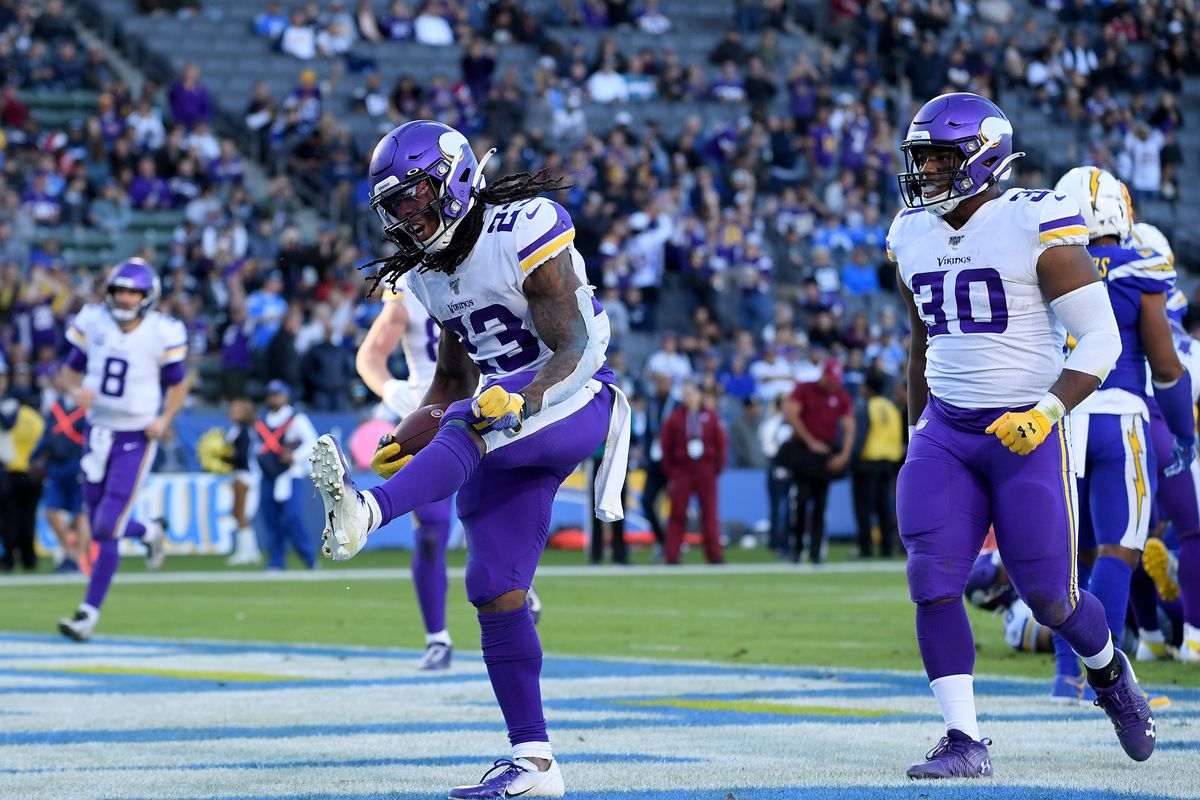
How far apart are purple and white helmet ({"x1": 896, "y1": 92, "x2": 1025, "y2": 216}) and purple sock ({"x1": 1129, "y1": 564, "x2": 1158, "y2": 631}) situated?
360 cm

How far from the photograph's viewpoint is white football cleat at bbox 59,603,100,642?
35.7ft

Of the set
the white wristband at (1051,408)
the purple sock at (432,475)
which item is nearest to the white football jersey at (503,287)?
the purple sock at (432,475)

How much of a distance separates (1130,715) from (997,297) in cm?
126

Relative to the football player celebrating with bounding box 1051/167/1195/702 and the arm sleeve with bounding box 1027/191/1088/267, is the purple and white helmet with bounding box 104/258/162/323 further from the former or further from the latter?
the arm sleeve with bounding box 1027/191/1088/267

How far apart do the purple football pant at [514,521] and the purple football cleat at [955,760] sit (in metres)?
1.04

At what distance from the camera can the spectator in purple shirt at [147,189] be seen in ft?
78.6

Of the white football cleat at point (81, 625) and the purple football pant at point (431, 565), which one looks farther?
the white football cleat at point (81, 625)

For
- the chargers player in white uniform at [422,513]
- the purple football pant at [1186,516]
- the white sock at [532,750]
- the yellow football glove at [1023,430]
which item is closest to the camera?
the white sock at [532,750]

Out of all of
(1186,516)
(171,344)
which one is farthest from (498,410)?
(171,344)

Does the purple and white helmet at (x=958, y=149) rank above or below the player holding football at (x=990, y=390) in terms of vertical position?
above

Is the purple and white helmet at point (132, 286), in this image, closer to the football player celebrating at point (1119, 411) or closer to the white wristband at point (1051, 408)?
the football player celebrating at point (1119, 411)

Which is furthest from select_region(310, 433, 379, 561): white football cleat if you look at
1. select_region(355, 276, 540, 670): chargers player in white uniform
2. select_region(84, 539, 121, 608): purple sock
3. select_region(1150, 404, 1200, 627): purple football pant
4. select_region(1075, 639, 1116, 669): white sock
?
select_region(84, 539, 121, 608): purple sock

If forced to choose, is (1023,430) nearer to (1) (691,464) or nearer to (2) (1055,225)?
(2) (1055,225)

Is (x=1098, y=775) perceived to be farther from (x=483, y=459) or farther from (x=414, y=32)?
(x=414, y=32)
